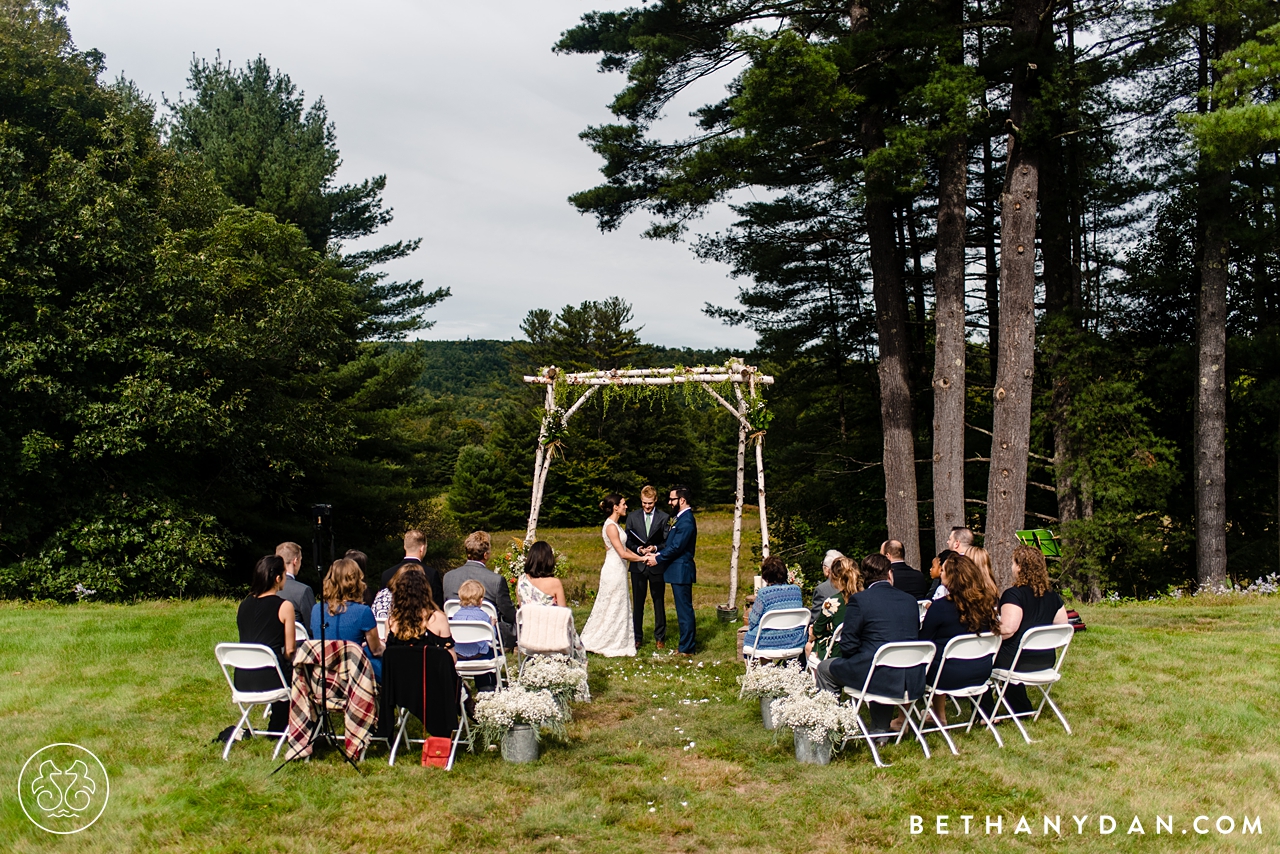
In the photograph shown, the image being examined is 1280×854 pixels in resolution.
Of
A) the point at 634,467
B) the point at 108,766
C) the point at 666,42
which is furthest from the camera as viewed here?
the point at 634,467

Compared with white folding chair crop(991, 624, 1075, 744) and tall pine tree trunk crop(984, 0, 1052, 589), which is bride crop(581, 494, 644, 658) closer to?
white folding chair crop(991, 624, 1075, 744)

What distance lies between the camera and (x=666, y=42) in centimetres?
1177

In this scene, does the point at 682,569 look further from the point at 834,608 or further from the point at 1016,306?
the point at 1016,306

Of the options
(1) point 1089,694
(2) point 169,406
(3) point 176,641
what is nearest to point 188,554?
(2) point 169,406

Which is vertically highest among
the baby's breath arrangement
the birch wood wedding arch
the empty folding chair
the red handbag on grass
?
the birch wood wedding arch

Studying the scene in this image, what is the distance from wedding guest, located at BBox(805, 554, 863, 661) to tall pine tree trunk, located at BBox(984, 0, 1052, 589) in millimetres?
4969

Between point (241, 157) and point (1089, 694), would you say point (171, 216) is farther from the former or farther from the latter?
point (1089, 694)

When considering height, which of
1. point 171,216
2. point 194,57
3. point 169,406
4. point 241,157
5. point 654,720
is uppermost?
point 194,57

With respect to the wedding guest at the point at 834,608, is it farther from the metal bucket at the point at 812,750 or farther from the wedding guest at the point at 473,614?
the wedding guest at the point at 473,614

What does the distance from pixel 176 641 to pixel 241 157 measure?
1839cm

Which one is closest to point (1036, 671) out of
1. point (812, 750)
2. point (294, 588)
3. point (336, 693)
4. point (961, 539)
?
point (961, 539)

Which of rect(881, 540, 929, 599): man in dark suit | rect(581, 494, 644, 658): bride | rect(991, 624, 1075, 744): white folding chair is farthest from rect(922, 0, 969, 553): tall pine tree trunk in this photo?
rect(991, 624, 1075, 744): white folding chair

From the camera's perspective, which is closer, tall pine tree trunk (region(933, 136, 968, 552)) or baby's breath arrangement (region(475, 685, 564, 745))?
baby's breath arrangement (region(475, 685, 564, 745))

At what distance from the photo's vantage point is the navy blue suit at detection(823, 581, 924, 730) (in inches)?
209
